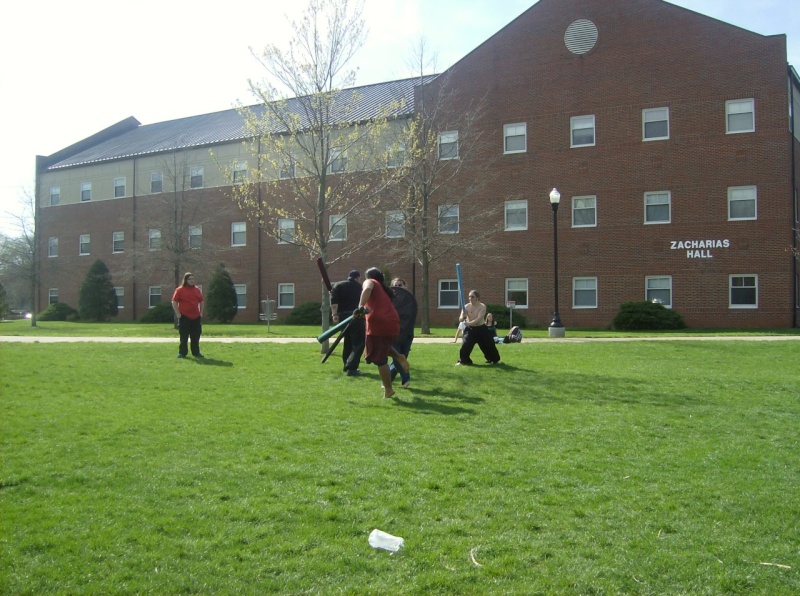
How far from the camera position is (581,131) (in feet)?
102

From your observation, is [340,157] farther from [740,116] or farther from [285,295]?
[285,295]

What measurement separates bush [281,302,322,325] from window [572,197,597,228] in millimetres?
12660

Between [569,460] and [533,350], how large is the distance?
10.9 metres

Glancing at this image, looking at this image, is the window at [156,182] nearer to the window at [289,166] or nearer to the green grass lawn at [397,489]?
the window at [289,166]

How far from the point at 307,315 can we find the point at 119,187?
1865 centimetres

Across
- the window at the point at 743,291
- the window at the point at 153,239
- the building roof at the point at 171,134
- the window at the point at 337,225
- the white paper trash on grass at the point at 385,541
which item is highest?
the building roof at the point at 171,134

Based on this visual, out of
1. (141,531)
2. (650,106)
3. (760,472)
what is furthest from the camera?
(650,106)

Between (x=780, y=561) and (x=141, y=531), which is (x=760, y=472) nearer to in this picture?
(x=780, y=561)

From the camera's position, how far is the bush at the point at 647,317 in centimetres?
2833

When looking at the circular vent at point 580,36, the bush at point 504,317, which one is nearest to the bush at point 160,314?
the bush at point 504,317

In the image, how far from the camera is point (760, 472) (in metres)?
6.02

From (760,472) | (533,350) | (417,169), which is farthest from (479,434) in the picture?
(417,169)

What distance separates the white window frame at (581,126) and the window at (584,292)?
5737 millimetres

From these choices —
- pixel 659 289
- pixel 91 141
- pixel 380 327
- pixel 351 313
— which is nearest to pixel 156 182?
pixel 91 141
